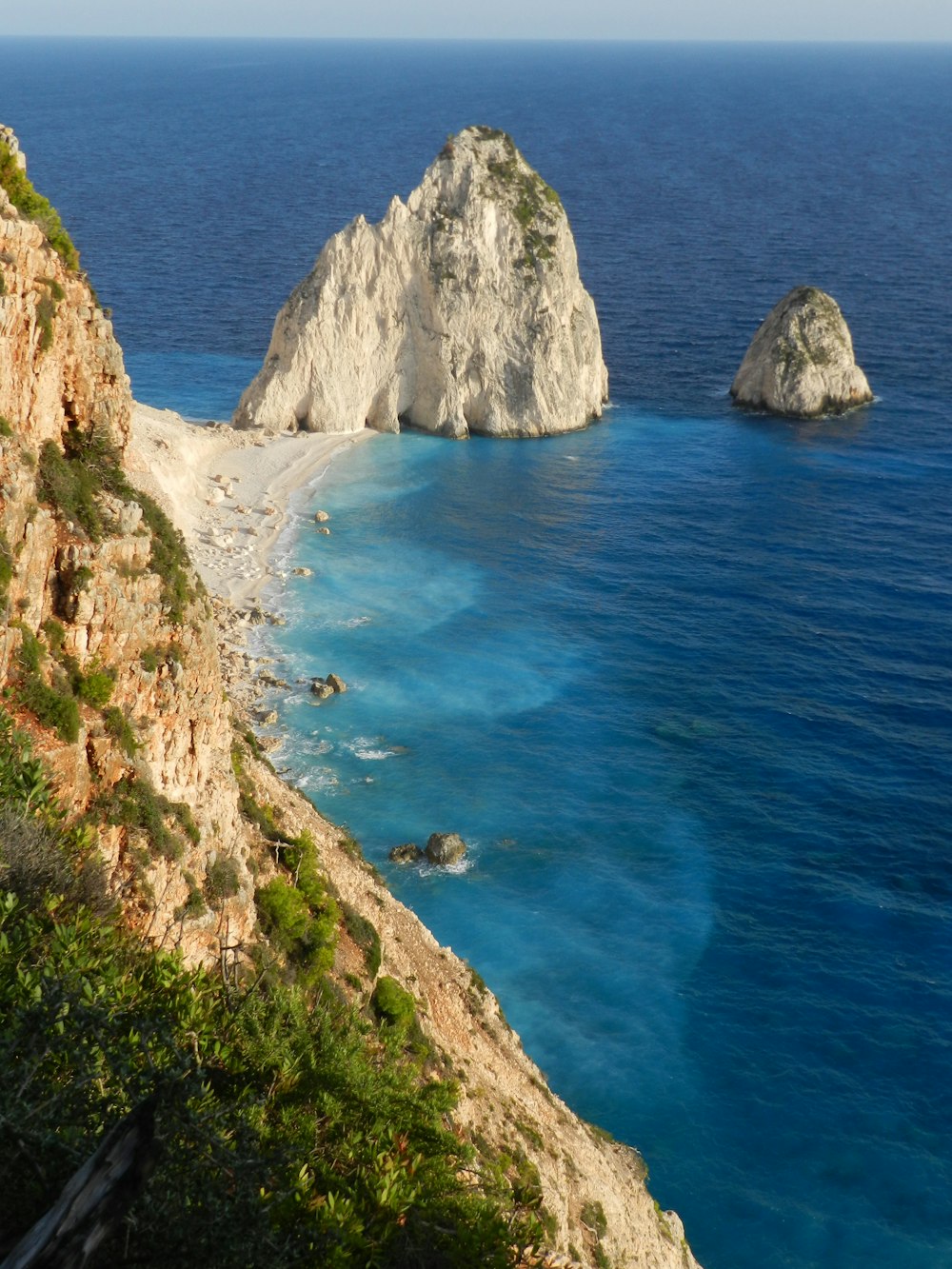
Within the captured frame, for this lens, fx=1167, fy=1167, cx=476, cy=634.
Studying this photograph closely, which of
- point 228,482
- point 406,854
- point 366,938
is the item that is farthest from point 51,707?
point 228,482

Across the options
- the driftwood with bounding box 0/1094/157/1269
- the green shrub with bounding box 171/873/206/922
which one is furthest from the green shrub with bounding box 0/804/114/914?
the driftwood with bounding box 0/1094/157/1269

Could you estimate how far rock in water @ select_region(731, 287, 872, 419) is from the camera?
107812mm

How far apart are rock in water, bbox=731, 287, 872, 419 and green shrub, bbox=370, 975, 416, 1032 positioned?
89619 mm

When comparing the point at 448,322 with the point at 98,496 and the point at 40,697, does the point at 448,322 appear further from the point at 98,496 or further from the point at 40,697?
the point at 40,697

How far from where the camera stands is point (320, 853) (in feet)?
112

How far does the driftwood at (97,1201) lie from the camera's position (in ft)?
39.4

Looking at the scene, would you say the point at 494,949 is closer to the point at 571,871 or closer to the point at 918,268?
the point at 571,871

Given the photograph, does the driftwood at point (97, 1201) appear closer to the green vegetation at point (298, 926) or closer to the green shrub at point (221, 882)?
the green shrub at point (221, 882)

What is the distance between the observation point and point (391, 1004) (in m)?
29.2

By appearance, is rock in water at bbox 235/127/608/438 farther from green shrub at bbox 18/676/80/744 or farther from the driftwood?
the driftwood

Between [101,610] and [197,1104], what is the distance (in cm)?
1144

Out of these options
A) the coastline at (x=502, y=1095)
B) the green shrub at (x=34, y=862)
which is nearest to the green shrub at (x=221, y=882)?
the coastline at (x=502, y=1095)

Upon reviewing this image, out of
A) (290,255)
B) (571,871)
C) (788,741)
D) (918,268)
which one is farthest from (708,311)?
(571,871)

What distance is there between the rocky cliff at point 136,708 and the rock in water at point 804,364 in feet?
286
